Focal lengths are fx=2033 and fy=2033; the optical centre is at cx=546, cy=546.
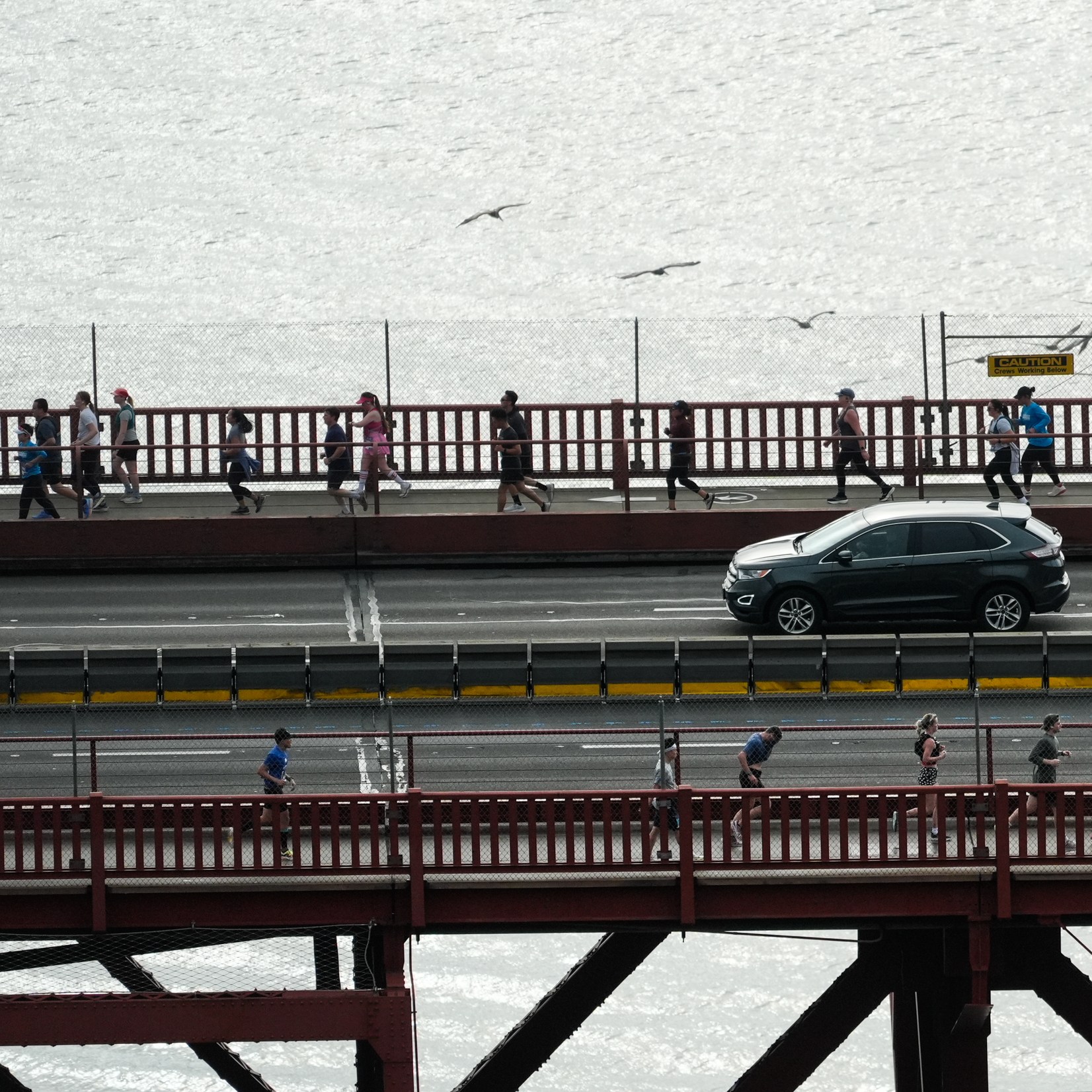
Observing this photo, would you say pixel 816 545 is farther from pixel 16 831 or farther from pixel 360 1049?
pixel 16 831

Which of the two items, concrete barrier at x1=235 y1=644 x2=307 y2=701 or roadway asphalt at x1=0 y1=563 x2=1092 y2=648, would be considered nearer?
concrete barrier at x1=235 y1=644 x2=307 y2=701

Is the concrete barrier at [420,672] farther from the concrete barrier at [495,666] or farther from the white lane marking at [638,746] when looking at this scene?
the white lane marking at [638,746]

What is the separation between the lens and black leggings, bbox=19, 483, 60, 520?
2822cm

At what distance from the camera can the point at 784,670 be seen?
2252 centimetres

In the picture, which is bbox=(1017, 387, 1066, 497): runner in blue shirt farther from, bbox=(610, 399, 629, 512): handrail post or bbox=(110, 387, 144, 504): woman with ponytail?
bbox=(110, 387, 144, 504): woman with ponytail

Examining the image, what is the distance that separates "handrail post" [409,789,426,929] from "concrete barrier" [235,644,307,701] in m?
7.55

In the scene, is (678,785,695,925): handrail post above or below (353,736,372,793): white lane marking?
below

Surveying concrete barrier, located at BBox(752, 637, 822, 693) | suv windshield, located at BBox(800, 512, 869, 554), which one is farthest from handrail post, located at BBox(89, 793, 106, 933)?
suv windshield, located at BBox(800, 512, 869, 554)

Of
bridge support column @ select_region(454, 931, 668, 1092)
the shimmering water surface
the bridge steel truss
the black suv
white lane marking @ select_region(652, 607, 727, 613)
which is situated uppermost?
the shimmering water surface

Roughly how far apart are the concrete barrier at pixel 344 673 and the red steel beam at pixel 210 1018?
7.31 metres

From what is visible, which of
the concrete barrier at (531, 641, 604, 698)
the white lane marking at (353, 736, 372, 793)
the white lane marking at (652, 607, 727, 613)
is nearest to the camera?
the white lane marking at (353, 736, 372, 793)

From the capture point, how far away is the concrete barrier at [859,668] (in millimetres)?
22422

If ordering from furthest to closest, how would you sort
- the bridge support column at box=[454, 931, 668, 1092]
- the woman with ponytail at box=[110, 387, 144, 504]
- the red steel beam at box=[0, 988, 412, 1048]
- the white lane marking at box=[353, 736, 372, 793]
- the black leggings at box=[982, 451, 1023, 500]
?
the woman with ponytail at box=[110, 387, 144, 504]
the black leggings at box=[982, 451, 1023, 500]
the bridge support column at box=[454, 931, 668, 1092]
the white lane marking at box=[353, 736, 372, 793]
the red steel beam at box=[0, 988, 412, 1048]

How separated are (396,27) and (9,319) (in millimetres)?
31966
